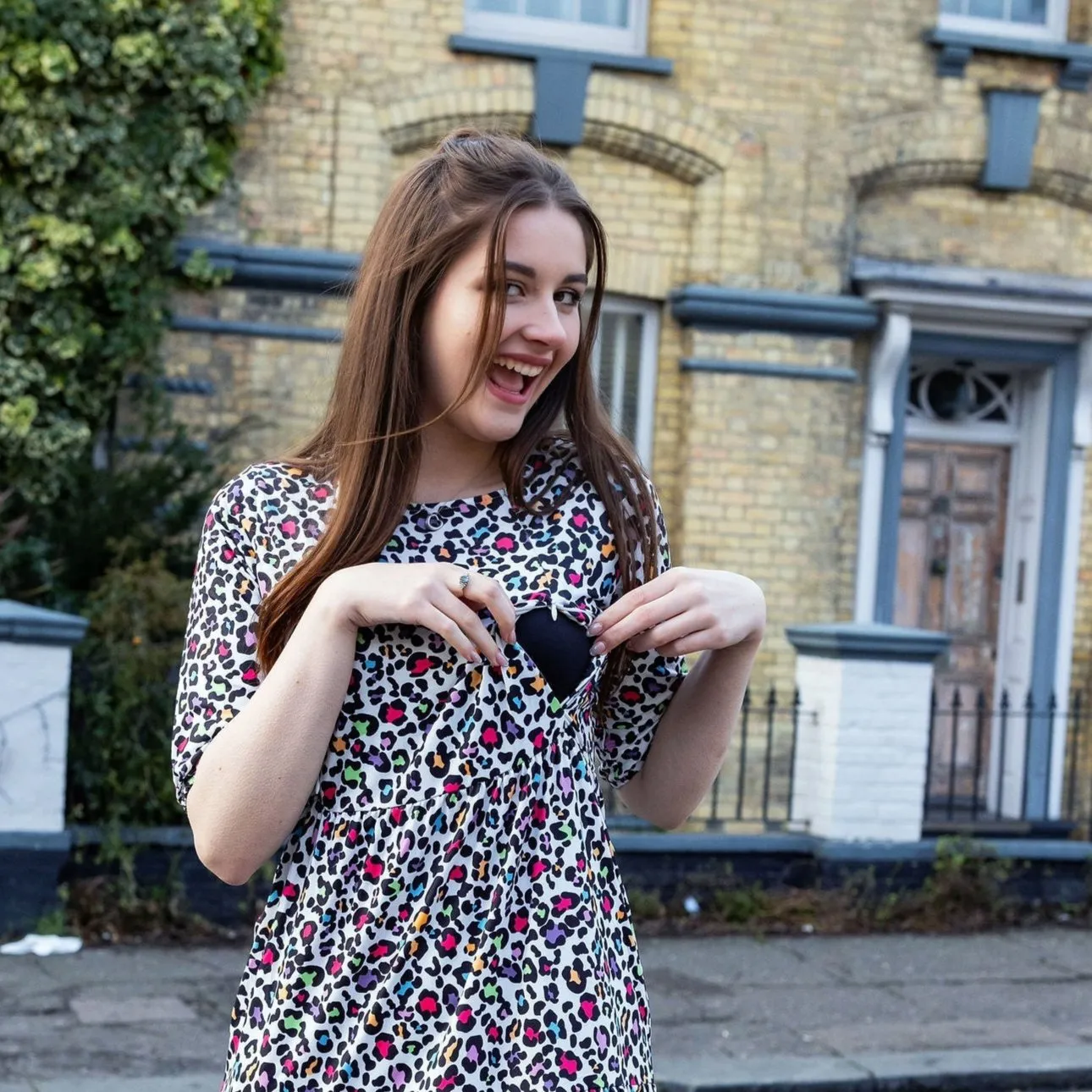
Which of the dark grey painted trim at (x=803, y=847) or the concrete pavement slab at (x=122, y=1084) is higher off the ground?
the dark grey painted trim at (x=803, y=847)

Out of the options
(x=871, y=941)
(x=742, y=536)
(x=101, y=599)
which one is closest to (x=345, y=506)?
(x=101, y=599)

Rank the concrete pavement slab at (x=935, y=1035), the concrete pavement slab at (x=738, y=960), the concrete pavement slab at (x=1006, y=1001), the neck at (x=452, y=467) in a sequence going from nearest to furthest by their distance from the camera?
the neck at (x=452, y=467)
the concrete pavement slab at (x=935, y=1035)
the concrete pavement slab at (x=1006, y=1001)
the concrete pavement slab at (x=738, y=960)

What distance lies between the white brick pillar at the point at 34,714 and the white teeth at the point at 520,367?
5.79 metres

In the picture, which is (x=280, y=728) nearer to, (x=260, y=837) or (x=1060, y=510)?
(x=260, y=837)

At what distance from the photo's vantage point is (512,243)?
2010 mm

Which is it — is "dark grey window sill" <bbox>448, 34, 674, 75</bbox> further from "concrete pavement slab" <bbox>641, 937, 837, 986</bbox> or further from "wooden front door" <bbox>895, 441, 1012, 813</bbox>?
"concrete pavement slab" <bbox>641, 937, 837, 986</bbox>

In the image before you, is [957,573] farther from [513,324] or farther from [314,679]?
[314,679]

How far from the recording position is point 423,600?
1.85 m

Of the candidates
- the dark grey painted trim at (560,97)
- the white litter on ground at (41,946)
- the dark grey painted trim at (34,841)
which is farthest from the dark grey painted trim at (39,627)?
the dark grey painted trim at (560,97)

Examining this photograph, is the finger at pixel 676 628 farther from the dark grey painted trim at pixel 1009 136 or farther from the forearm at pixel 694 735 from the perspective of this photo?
the dark grey painted trim at pixel 1009 136

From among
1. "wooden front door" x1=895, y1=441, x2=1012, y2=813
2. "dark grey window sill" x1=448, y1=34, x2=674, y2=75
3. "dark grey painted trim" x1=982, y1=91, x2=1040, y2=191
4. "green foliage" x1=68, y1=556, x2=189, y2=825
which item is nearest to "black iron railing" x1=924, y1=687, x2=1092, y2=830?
"wooden front door" x1=895, y1=441, x2=1012, y2=813

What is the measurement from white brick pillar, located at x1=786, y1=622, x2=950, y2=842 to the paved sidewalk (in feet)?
2.27

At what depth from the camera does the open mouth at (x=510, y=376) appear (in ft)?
6.64

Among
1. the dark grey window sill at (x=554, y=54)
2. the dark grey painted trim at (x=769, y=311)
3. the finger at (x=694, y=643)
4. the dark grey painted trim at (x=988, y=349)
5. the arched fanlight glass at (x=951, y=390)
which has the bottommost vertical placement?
the finger at (x=694, y=643)
